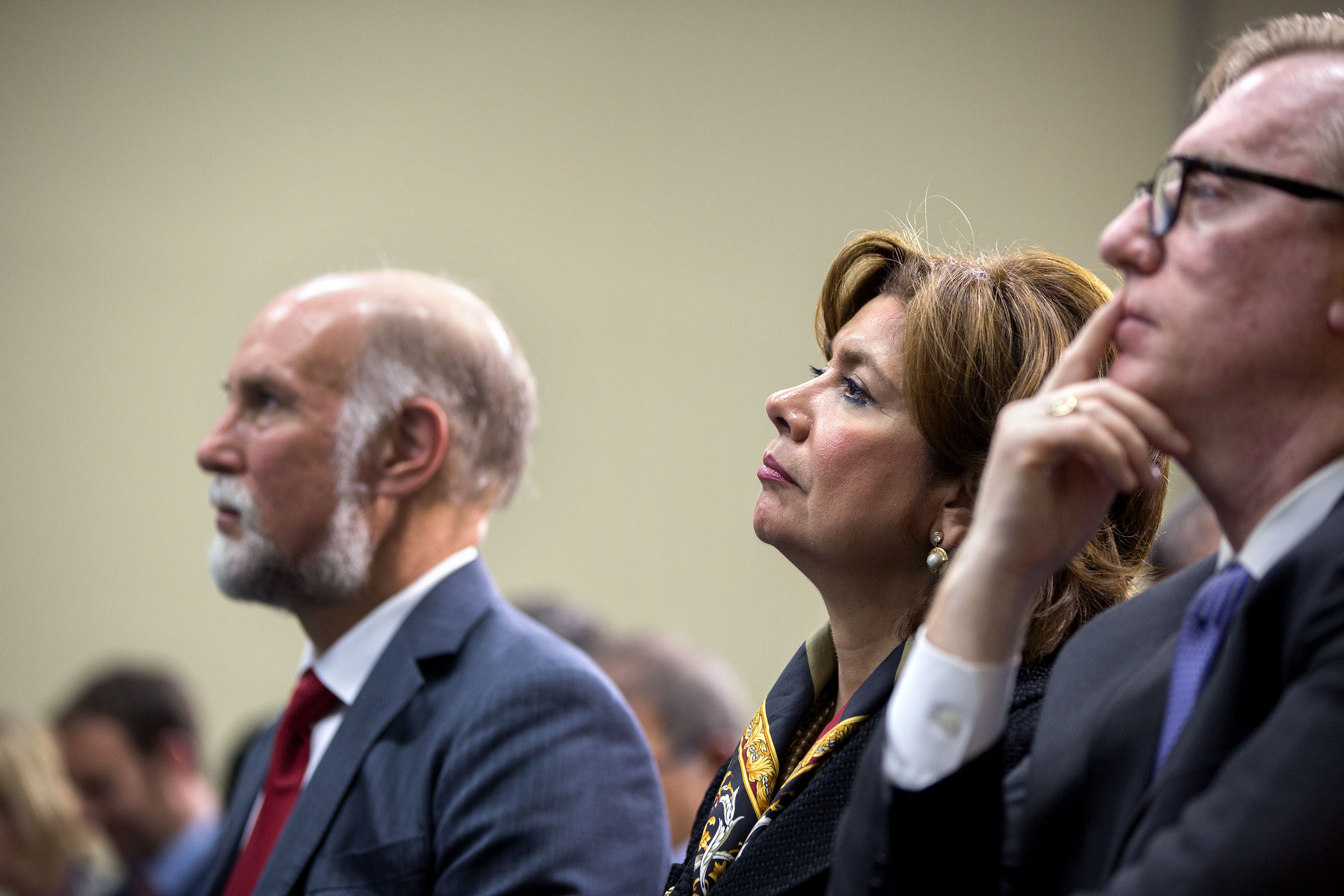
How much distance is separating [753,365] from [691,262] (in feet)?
1.81

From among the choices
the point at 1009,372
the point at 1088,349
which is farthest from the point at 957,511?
the point at 1088,349

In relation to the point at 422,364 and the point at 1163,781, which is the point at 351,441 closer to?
the point at 422,364

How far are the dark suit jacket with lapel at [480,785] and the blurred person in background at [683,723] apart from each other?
3.68ft

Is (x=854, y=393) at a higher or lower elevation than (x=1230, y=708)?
higher

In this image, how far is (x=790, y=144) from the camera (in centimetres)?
606

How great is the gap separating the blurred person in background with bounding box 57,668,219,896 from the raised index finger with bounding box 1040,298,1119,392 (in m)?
3.66

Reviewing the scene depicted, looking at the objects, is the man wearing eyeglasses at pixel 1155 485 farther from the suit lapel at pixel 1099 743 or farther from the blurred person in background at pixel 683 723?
the blurred person in background at pixel 683 723

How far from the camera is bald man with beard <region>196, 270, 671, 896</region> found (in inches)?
78.0

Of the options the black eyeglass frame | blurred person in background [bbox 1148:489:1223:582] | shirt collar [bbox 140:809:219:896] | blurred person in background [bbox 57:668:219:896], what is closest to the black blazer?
the black eyeglass frame

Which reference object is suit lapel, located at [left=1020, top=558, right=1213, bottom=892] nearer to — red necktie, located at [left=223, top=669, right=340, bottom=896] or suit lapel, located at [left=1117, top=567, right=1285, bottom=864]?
suit lapel, located at [left=1117, top=567, right=1285, bottom=864]

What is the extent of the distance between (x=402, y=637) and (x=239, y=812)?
20.4 inches

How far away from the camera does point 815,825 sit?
4.96 ft

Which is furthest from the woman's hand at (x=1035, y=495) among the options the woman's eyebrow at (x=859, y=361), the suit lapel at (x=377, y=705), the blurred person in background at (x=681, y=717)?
the blurred person in background at (x=681, y=717)

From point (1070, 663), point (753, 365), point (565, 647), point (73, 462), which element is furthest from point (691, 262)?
point (1070, 663)
